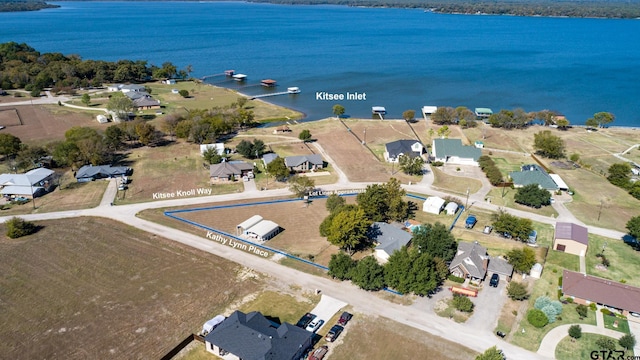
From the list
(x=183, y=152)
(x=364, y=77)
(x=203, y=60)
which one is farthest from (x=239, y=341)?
(x=203, y=60)

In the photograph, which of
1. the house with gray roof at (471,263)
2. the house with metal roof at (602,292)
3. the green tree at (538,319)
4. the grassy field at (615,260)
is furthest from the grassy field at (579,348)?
the grassy field at (615,260)

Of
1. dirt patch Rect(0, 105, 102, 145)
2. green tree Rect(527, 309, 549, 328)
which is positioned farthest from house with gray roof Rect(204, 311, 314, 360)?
dirt patch Rect(0, 105, 102, 145)

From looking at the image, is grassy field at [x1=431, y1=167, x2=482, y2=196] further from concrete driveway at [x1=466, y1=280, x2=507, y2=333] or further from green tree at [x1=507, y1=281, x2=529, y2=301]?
green tree at [x1=507, y1=281, x2=529, y2=301]

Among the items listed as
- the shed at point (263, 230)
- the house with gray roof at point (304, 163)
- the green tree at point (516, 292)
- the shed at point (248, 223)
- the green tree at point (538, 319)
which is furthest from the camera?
the house with gray roof at point (304, 163)

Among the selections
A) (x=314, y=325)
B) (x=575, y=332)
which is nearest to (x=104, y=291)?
(x=314, y=325)

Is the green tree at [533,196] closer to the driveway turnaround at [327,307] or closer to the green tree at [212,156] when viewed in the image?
the driveway turnaround at [327,307]

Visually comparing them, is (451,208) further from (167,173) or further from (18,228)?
(18,228)
